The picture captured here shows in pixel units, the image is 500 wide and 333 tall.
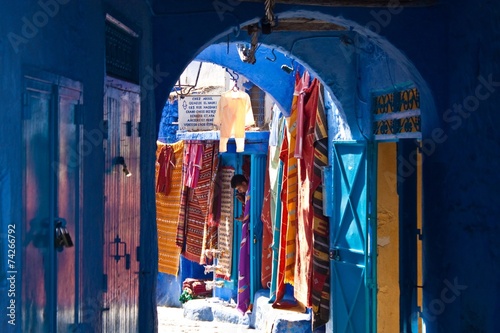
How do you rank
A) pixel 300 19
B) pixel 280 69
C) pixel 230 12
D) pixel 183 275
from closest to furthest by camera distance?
pixel 230 12 → pixel 300 19 → pixel 280 69 → pixel 183 275

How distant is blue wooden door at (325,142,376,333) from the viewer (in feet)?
24.5

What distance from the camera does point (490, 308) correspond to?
522cm

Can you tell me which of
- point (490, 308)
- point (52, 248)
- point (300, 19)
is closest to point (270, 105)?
point (300, 19)

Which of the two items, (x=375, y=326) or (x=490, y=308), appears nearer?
(x=490, y=308)

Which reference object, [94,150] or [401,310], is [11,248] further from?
A: [401,310]

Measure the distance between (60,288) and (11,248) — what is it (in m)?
0.72

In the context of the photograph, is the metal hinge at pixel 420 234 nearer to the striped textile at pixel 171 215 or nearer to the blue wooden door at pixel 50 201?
the blue wooden door at pixel 50 201

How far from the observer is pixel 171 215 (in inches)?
575

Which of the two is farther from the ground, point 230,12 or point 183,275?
point 230,12

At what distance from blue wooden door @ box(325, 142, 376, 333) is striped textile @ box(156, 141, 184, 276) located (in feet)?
20.6

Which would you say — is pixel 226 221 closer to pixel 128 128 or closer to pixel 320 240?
pixel 320 240

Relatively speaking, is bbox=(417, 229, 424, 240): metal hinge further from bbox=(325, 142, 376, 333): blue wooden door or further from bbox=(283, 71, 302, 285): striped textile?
bbox=(283, 71, 302, 285): striped textile

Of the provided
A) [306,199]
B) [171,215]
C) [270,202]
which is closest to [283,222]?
[306,199]

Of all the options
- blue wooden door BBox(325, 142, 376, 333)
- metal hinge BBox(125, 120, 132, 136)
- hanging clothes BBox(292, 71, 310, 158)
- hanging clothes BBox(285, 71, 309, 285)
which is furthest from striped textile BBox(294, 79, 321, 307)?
metal hinge BBox(125, 120, 132, 136)
